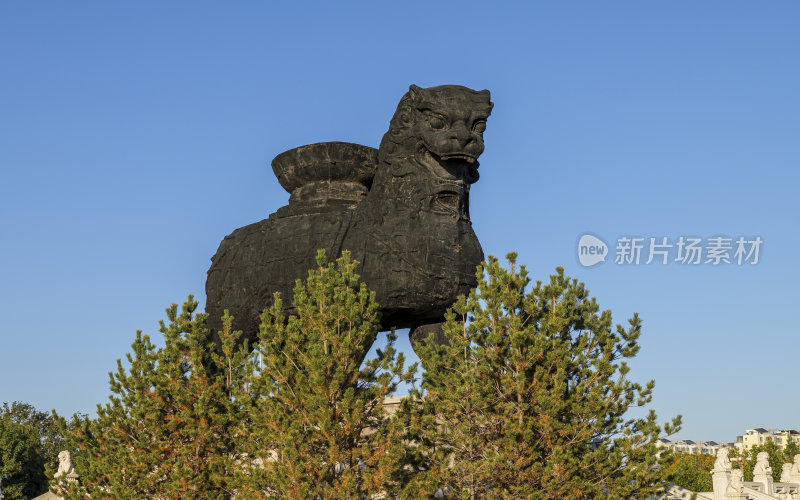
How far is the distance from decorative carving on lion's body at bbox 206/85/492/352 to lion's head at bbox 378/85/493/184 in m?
0.01

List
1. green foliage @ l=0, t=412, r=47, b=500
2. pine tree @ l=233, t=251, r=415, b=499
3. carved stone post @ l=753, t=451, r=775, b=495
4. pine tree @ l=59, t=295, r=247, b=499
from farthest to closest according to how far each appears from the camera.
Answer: green foliage @ l=0, t=412, r=47, b=500
carved stone post @ l=753, t=451, r=775, b=495
pine tree @ l=59, t=295, r=247, b=499
pine tree @ l=233, t=251, r=415, b=499

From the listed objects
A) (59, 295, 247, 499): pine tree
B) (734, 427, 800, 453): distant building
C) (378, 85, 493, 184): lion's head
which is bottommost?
(59, 295, 247, 499): pine tree

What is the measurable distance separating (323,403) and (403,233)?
338cm

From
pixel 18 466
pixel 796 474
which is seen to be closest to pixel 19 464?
pixel 18 466

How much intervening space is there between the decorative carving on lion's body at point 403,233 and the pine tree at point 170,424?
145 centimetres

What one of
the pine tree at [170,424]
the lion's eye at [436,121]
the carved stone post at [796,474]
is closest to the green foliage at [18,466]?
the pine tree at [170,424]

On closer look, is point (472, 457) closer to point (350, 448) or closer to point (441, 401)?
point (441, 401)

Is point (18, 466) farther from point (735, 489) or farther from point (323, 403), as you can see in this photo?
point (323, 403)

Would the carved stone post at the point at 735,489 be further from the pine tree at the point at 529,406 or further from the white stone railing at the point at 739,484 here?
the pine tree at the point at 529,406

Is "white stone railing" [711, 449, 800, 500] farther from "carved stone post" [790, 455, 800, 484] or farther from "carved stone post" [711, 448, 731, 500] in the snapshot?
"carved stone post" [790, 455, 800, 484]

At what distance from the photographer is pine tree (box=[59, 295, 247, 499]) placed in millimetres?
12289

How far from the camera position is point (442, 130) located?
525 inches

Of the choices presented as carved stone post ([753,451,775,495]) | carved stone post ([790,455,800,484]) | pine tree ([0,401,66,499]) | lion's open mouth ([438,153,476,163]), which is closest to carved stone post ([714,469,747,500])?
carved stone post ([753,451,775,495])

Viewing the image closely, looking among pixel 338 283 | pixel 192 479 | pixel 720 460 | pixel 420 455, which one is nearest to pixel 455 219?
pixel 338 283
